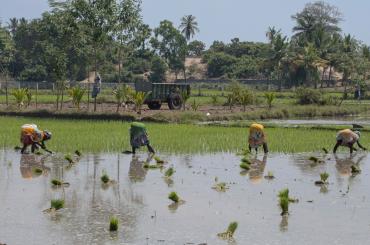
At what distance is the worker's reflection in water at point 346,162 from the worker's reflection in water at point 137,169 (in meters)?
3.46

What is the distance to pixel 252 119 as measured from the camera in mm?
27922

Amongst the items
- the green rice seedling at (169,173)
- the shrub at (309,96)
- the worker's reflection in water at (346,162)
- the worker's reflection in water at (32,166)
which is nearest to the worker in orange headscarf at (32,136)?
the worker's reflection in water at (32,166)

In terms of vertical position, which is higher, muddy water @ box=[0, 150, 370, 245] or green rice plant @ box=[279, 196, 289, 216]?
green rice plant @ box=[279, 196, 289, 216]

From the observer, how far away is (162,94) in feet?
101

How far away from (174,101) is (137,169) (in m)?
17.8

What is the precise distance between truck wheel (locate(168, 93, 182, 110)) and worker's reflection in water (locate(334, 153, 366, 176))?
15465mm

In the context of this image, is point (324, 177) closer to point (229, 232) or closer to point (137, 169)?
point (137, 169)

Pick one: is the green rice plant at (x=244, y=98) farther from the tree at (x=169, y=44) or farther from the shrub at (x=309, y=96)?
the tree at (x=169, y=44)

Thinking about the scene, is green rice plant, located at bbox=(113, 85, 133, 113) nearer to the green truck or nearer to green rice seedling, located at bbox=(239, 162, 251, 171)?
the green truck

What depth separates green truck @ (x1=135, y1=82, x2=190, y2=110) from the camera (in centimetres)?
3036

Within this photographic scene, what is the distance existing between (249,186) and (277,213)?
7.19ft

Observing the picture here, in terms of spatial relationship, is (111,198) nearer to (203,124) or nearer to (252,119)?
(203,124)

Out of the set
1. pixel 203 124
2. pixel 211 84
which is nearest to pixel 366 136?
pixel 203 124

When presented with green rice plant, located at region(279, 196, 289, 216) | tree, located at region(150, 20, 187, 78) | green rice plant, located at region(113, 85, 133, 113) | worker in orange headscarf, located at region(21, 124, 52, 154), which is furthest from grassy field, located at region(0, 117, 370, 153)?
tree, located at region(150, 20, 187, 78)
